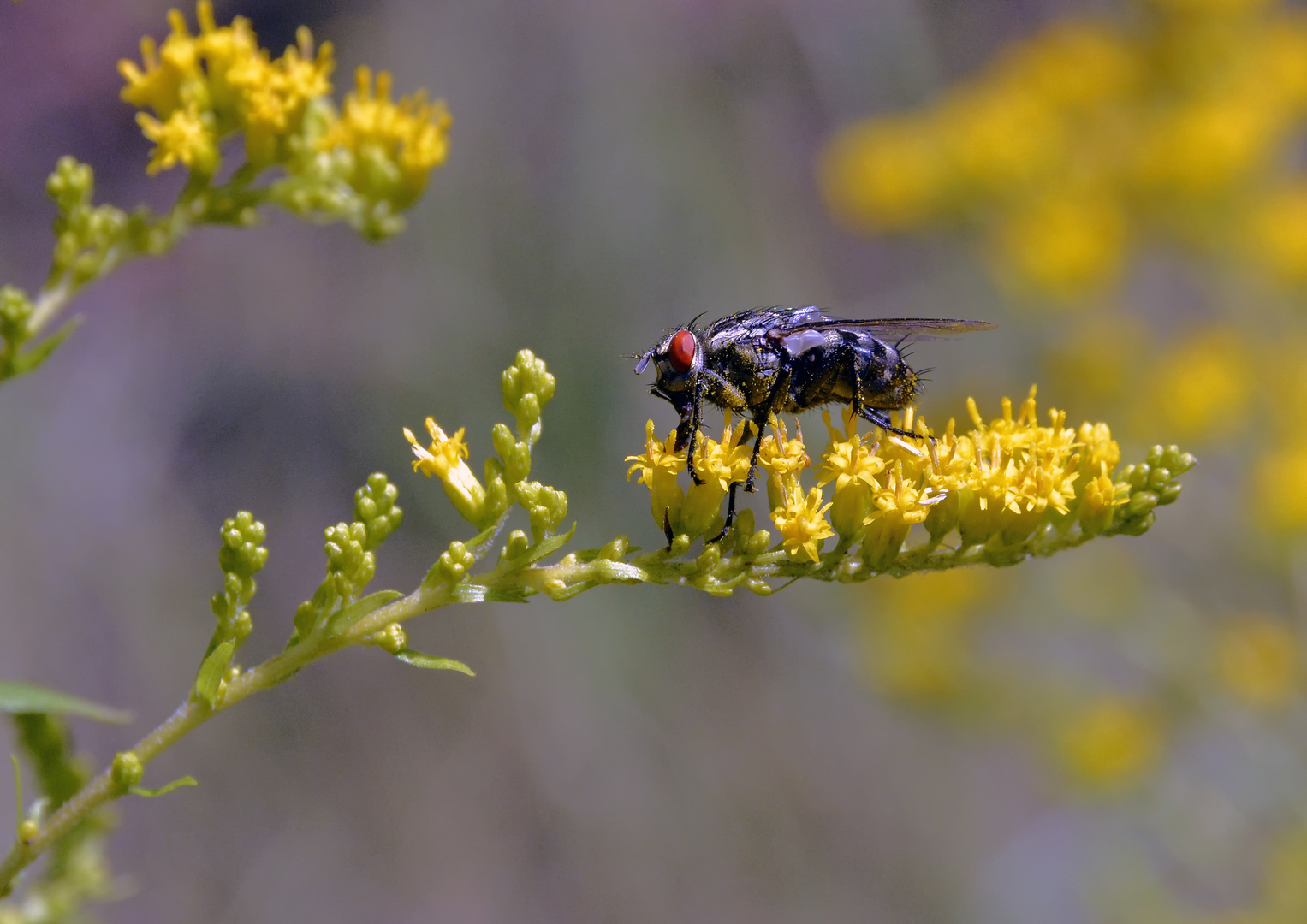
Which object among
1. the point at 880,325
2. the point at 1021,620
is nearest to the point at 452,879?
the point at 1021,620

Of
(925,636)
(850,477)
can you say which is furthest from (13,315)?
(925,636)

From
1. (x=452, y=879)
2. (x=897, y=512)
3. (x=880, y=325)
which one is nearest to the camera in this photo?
→ (x=897, y=512)

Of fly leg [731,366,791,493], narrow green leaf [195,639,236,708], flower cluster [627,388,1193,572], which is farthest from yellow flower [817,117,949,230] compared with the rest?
narrow green leaf [195,639,236,708]

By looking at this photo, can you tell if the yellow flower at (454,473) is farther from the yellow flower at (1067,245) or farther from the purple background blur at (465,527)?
the purple background blur at (465,527)

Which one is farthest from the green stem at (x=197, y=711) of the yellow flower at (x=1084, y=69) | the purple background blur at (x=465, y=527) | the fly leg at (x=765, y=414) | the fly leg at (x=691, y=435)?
the yellow flower at (x=1084, y=69)

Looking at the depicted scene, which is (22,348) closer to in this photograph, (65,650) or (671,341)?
Result: (671,341)

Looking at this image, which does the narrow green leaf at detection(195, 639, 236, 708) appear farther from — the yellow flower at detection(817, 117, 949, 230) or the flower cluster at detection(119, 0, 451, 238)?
the yellow flower at detection(817, 117, 949, 230)
